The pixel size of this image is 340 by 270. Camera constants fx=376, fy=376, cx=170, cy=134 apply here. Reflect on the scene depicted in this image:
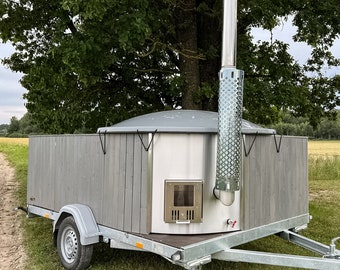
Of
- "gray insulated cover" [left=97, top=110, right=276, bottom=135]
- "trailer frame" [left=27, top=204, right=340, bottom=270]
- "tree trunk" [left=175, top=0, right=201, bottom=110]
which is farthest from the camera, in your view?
"tree trunk" [left=175, top=0, right=201, bottom=110]

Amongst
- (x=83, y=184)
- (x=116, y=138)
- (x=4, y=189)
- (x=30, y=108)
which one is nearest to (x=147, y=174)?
(x=116, y=138)

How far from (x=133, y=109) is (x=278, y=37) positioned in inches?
204

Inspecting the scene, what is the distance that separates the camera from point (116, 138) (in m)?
5.29

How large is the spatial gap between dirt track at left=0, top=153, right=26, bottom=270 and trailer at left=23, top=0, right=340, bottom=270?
1.32m

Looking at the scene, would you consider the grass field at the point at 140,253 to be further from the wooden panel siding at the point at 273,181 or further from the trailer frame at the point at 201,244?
the wooden panel siding at the point at 273,181

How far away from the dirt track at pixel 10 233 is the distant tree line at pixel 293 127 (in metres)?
2.31

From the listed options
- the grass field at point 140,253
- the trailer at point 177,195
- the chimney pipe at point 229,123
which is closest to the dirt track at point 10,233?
the grass field at point 140,253

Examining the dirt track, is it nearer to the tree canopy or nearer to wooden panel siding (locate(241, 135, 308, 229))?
the tree canopy

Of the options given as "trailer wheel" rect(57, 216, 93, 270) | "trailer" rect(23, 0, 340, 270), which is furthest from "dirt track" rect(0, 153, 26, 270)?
"trailer" rect(23, 0, 340, 270)

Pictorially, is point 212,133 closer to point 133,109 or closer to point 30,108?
point 133,109

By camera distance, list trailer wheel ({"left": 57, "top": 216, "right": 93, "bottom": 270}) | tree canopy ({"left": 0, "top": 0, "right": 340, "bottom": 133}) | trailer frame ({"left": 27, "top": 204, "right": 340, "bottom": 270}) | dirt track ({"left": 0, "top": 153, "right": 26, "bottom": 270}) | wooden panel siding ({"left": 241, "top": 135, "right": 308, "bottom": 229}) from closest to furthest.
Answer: trailer frame ({"left": 27, "top": 204, "right": 340, "bottom": 270}) → wooden panel siding ({"left": 241, "top": 135, "right": 308, "bottom": 229}) → trailer wheel ({"left": 57, "top": 216, "right": 93, "bottom": 270}) → dirt track ({"left": 0, "top": 153, "right": 26, "bottom": 270}) → tree canopy ({"left": 0, "top": 0, "right": 340, "bottom": 133})

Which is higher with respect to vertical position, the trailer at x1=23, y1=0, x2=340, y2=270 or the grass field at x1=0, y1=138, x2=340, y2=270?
the trailer at x1=23, y1=0, x2=340, y2=270

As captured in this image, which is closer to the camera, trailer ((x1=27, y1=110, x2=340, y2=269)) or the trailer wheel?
trailer ((x1=27, y1=110, x2=340, y2=269))

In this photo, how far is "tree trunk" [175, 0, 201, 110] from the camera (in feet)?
31.8
